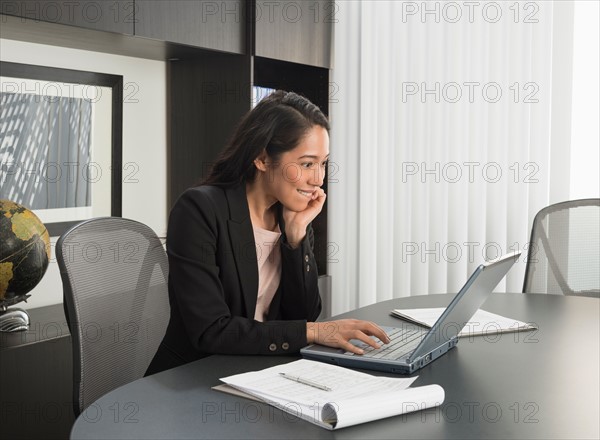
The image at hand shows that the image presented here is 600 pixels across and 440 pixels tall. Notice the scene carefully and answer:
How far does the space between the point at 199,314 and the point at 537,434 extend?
810mm

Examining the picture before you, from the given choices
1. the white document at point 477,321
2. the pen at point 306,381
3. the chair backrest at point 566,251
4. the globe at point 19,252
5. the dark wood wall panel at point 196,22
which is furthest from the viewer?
the dark wood wall panel at point 196,22

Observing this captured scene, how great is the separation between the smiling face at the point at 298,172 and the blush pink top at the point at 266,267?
10cm

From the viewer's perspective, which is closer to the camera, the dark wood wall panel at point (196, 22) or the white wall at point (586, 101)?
the dark wood wall panel at point (196, 22)

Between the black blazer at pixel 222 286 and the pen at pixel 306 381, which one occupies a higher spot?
the black blazer at pixel 222 286

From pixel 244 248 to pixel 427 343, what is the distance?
57 cm

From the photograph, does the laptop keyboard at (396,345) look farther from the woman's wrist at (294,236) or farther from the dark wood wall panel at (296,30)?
the dark wood wall panel at (296,30)

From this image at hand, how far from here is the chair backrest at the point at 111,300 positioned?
169 cm

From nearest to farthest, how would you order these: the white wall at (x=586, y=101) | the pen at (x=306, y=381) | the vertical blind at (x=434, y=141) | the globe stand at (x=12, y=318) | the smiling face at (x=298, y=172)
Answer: the pen at (x=306, y=381) → the smiling face at (x=298, y=172) → the globe stand at (x=12, y=318) → the white wall at (x=586, y=101) → the vertical blind at (x=434, y=141)

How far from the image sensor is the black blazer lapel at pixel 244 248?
1.92 metres

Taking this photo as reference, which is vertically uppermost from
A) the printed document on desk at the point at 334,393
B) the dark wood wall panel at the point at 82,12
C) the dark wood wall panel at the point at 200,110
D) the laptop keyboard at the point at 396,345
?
the dark wood wall panel at the point at 82,12

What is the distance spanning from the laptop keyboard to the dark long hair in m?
0.57

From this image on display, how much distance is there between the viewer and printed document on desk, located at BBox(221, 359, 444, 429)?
1240mm

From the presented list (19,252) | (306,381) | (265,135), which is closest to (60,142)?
(19,252)

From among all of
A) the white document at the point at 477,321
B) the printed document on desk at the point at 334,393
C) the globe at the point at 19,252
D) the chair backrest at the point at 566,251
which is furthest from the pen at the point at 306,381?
the chair backrest at the point at 566,251
